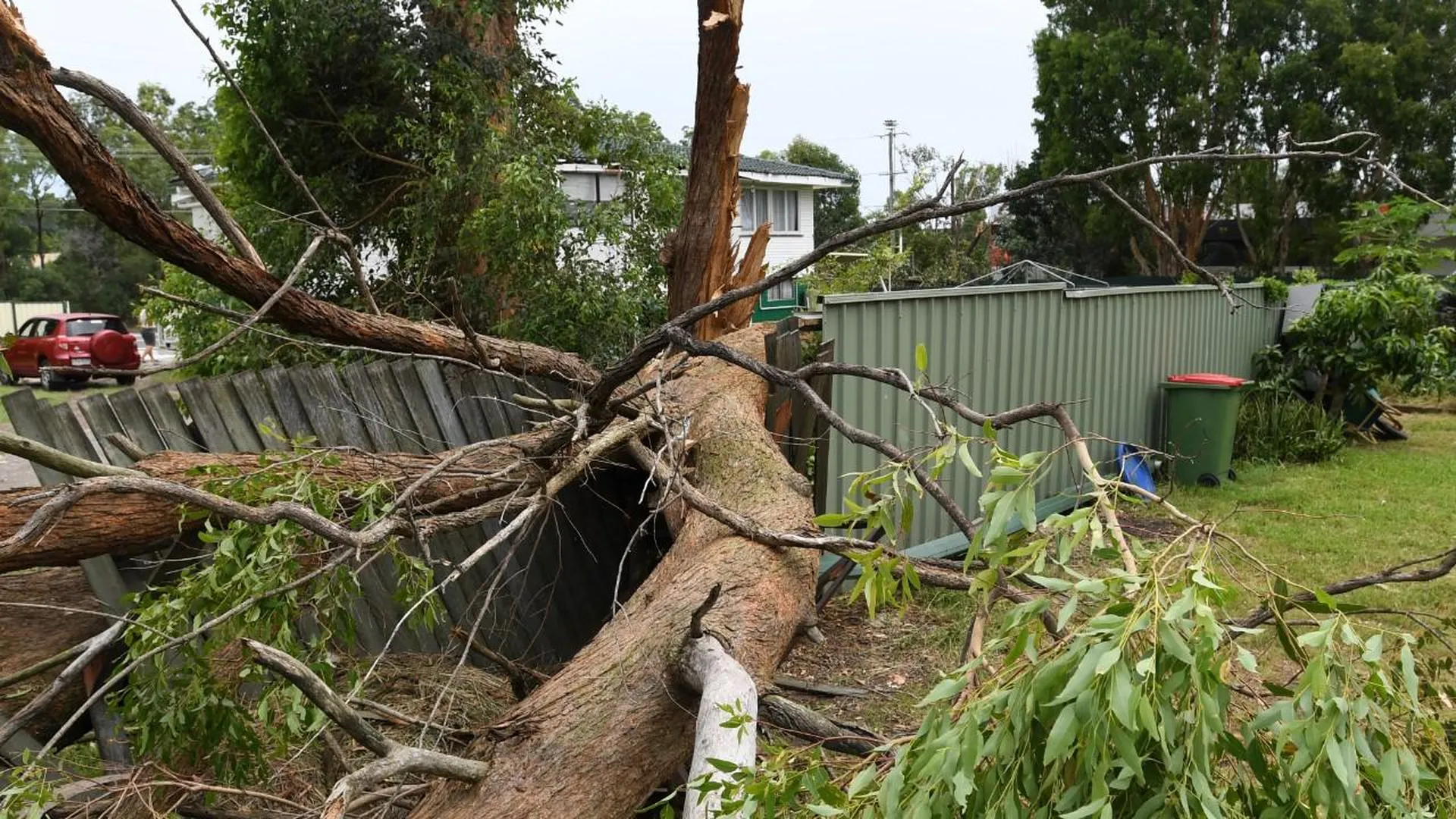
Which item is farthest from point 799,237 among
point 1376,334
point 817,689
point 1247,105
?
point 817,689

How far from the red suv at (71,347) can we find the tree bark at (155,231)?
19.1m

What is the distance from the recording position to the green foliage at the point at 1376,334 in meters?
10.8

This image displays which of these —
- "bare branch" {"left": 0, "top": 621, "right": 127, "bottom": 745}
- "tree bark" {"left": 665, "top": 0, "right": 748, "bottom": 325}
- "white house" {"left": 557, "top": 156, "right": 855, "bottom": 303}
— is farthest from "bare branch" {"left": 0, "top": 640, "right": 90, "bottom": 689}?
"white house" {"left": 557, "top": 156, "right": 855, "bottom": 303}

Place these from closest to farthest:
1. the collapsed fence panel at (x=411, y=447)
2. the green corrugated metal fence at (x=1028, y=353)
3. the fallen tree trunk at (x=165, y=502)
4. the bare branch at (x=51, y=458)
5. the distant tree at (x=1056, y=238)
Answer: the bare branch at (x=51, y=458) < the fallen tree trunk at (x=165, y=502) < the collapsed fence panel at (x=411, y=447) < the green corrugated metal fence at (x=1028, y=353) < the distant tree at (x=1056, y=238)

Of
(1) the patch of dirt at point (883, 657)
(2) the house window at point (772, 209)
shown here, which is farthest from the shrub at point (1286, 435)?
(2) the house window at point (772, 209)

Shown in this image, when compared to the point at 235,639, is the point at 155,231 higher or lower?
higher

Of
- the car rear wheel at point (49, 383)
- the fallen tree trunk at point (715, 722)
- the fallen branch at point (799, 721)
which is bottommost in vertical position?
the car rear wheel at point (49, 383)

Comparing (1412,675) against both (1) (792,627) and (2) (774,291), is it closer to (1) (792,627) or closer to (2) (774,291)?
(1) (792,627)

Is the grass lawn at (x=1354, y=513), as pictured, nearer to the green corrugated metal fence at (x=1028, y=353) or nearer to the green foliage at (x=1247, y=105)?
the green corrugated metal fence at (x=1028, y=353)

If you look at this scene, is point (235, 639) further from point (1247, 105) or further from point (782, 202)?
point (782, 202)

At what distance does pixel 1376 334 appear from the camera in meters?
10.8

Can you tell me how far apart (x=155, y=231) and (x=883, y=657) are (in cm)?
373

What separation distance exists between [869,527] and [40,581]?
2.86 meters

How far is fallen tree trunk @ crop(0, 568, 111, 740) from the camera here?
3.18m
